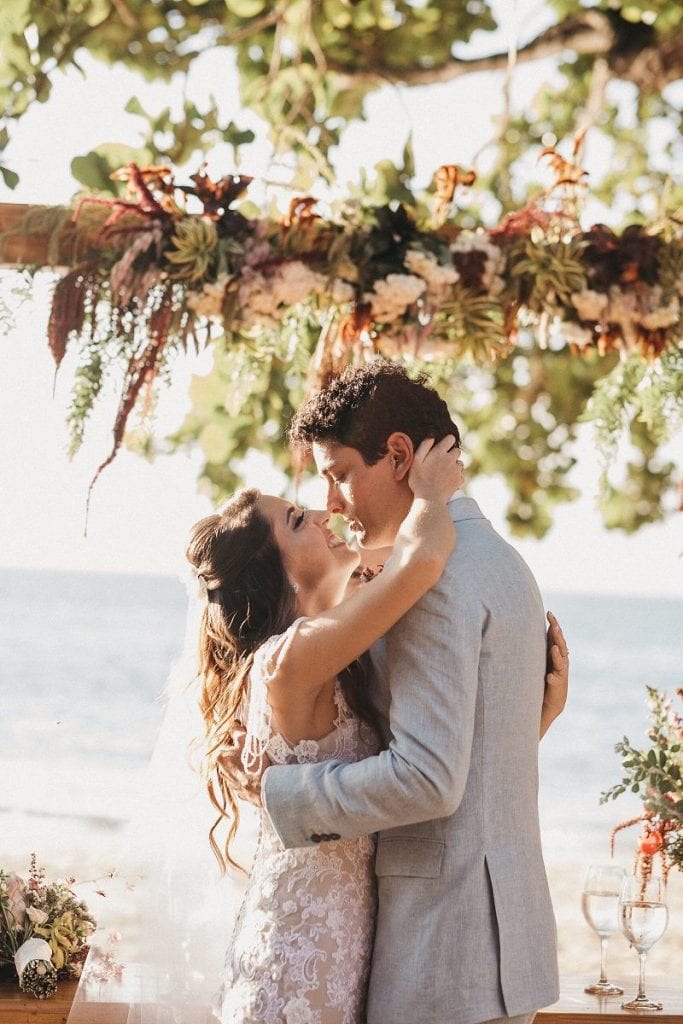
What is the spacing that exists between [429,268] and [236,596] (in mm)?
1207

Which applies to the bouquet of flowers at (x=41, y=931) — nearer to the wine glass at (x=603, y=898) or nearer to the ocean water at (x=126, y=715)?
the wine glass at (x=603, y=898)

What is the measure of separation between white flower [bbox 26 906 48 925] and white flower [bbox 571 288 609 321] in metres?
2.13

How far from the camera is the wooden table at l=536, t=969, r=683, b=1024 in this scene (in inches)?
118

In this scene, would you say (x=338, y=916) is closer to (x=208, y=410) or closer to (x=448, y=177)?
(x=448, y=177)

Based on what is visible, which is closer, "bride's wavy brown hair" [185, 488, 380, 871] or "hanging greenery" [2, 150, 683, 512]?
"bride's wavy brown hair" [185, 488, 380, 871]

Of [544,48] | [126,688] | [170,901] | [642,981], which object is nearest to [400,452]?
[170,901]

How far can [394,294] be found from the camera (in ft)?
11.1

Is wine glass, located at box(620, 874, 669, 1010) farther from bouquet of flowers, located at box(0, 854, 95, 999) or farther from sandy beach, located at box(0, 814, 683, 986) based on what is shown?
sandy beach, located at box(0, 814, 683, 986)

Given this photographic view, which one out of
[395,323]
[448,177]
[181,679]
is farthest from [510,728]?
[448,177]

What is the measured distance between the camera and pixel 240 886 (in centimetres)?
290

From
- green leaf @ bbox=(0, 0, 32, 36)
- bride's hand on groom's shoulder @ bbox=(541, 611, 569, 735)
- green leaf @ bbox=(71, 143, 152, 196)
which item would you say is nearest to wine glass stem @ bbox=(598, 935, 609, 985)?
bride's hand on groom's shoulder @ bbox=(541, 611, 569, 735)

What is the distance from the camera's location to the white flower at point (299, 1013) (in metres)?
2.25

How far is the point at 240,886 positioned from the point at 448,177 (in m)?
1.94

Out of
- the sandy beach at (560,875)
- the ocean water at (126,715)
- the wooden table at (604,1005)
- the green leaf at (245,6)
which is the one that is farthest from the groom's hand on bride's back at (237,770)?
the ocean water at (126,715)
